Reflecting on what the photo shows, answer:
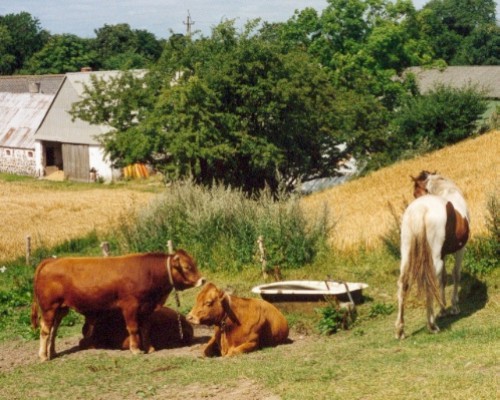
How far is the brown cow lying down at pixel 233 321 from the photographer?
43.2ft

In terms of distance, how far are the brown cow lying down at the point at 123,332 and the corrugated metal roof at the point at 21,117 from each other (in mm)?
52013

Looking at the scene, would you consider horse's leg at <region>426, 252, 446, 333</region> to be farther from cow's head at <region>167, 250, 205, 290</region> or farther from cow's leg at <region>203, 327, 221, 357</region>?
cow's head at <region>167, 250, 205, 290</region>

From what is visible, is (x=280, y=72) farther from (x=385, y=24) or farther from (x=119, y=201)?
(x=385, y=24)

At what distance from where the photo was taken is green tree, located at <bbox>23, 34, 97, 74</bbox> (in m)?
103

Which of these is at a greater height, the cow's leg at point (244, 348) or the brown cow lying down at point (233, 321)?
the brown cow lying down at point (233, 321)

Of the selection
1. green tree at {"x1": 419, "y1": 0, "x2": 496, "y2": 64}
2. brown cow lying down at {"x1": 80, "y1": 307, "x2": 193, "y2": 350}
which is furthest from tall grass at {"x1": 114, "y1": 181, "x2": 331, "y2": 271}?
green tree at {"x1": 419, "y1": 0, "x2": 496, "y2": 64}

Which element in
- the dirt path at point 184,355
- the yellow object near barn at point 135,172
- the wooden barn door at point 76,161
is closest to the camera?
the dirt path at point 184,355

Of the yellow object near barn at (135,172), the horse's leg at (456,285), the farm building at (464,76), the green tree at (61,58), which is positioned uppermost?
the green tree at (61,58)

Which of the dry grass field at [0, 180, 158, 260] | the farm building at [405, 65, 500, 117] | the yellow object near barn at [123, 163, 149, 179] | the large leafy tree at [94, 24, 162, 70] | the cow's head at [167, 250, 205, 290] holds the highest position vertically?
the large leafy tree at [94, 24, 162, 70]

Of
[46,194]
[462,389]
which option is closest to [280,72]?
[46,194]

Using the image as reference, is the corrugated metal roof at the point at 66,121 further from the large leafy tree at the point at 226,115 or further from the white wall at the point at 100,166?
the large leafy tree at the point at 226,115

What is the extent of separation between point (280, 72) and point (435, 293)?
2413 cm

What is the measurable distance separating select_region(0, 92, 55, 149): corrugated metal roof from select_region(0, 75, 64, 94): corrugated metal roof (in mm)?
7594

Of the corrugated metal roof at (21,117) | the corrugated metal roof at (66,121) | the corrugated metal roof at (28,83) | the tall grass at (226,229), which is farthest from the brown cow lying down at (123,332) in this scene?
the corrugated metal roof at (28,83)
